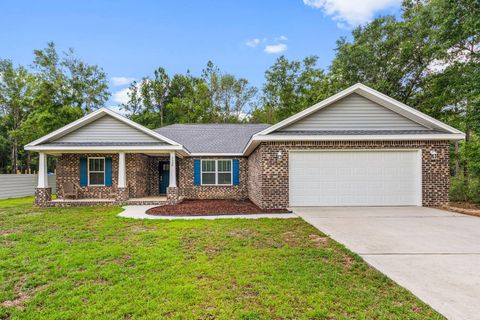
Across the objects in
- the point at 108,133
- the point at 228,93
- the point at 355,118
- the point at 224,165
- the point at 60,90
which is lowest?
the point at 224,165

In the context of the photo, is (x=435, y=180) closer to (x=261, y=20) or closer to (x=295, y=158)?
(x=295, y=158)

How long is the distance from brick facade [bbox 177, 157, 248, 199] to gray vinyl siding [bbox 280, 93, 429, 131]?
502 cm

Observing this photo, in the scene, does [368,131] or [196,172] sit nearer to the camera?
[368,131]

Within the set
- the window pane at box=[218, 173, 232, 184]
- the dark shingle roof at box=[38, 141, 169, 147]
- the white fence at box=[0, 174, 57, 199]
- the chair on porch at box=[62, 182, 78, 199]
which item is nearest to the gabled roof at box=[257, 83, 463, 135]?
the window pane at box=[218, 173, 232, 184]

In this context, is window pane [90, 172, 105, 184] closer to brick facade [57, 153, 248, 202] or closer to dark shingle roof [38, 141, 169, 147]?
brick facade [57, 153, 248, 202]

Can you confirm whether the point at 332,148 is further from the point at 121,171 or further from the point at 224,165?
the point at 121,171

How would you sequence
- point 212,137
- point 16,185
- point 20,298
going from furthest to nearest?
point 16,185, point 212,137, point 20,298

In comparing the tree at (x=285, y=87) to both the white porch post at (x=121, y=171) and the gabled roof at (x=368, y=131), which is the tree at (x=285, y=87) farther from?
the white porch post at (x=121, y=171)

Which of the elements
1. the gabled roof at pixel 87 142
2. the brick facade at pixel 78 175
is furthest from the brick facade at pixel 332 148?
the brick facade at pixel 78 175

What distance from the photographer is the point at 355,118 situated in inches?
407

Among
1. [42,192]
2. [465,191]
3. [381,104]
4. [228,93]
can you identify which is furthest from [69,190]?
[228,93]

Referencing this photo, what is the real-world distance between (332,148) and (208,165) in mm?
6801

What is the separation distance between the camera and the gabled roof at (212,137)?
14.0 meters

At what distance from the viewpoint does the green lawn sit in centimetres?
290
